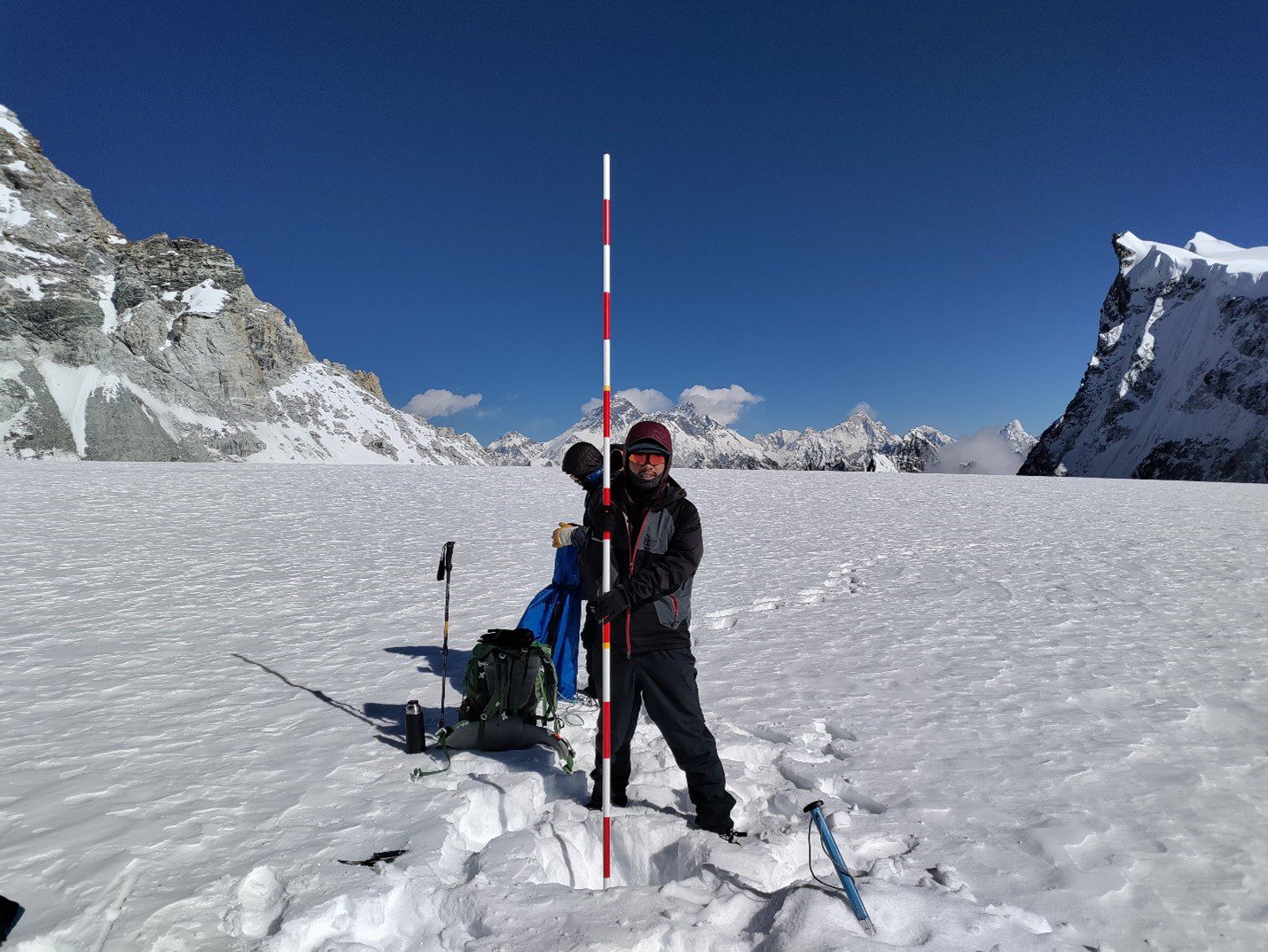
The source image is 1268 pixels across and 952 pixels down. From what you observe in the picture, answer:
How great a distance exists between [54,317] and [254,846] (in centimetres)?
14753

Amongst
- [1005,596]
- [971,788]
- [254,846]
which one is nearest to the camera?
[254,846]

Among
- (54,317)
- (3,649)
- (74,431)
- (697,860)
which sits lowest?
(697,860)

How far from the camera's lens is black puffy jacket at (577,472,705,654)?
3.80 meters

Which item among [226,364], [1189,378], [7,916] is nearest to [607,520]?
[7,916]

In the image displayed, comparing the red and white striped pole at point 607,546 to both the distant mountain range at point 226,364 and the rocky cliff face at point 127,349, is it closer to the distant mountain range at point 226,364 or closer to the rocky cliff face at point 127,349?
the distant mountain range at point 226,364

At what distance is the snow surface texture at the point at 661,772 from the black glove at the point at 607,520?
1792 mm

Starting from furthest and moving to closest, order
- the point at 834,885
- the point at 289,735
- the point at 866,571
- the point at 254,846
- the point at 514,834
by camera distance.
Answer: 1. the point at 866,571
2. the point at 289,735
3. the point at 514,834
4. the point at 254,846
5. the point at 834,885

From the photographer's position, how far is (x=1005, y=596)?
10164mm

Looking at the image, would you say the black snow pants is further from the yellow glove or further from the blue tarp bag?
the blue tarp bag

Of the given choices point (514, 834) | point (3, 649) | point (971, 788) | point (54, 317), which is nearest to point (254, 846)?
point (514, 834)

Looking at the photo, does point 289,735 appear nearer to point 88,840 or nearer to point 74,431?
point 88,840

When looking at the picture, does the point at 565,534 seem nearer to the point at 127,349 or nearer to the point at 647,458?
the point at 647,458

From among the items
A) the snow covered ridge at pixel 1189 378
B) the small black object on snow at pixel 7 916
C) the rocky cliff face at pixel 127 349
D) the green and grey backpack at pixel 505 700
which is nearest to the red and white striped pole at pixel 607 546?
the green and grey backpack at pixel 505 700

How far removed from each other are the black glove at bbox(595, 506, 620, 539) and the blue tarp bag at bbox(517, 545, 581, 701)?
208cm
